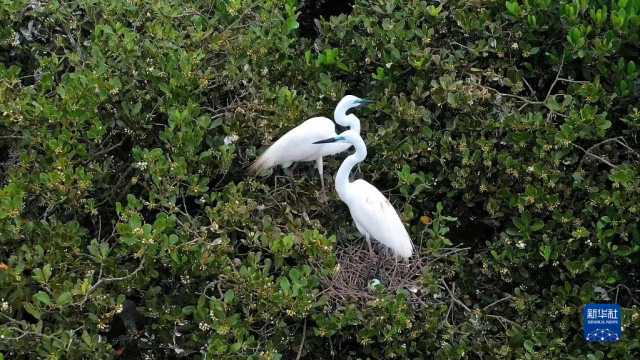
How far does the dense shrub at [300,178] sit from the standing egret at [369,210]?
0.20 m

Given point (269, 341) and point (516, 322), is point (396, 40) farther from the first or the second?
Answer: point (269, 341)

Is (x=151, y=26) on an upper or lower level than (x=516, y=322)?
upper

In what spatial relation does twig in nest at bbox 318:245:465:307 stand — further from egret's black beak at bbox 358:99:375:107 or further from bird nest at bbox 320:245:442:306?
egret's black beak at bbox 358:99:375:107

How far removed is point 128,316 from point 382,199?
126cm

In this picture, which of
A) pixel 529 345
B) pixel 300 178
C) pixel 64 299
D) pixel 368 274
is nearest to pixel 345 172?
pixel 368 274

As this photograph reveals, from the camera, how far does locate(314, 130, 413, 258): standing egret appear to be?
3.68 metres

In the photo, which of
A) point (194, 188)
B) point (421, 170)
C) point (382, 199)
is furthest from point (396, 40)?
point (194, 188)

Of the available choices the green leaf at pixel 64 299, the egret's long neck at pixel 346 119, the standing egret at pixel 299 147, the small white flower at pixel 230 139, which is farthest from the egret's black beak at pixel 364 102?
the green leaf at pixel 64 299

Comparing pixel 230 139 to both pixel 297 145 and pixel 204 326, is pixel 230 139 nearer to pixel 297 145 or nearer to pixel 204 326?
pixel 297 145

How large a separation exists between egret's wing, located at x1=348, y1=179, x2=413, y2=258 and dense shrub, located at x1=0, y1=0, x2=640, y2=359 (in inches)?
7.7

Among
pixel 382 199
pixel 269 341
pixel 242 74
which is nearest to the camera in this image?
pixel 269 341

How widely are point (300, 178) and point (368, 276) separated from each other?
0.77m

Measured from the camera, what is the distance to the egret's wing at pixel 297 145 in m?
3.89

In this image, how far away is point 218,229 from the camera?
11.5ft
